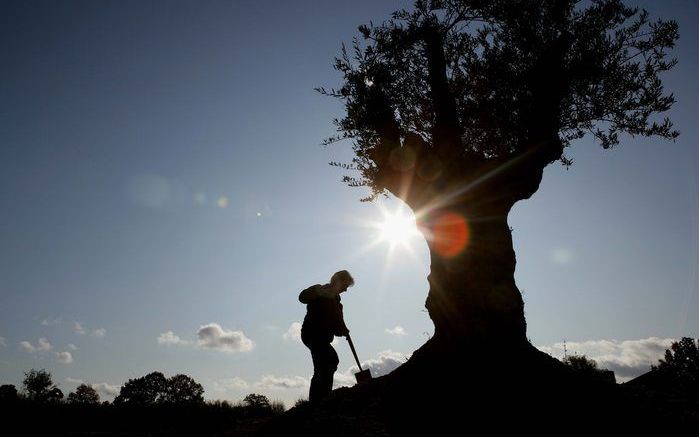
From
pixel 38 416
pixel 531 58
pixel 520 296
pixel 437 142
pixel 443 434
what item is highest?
pixel 531 58

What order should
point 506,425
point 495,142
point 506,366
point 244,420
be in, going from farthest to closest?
1. point 495,142
2. point 244,420
3. point 506,366
4. point 506,425

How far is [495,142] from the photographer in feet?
33.3

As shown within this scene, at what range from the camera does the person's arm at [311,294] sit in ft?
29.2

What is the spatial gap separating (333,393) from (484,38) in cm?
960

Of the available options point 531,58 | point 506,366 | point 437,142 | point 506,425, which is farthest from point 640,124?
point 506,425

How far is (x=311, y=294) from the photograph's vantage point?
29.2 feet

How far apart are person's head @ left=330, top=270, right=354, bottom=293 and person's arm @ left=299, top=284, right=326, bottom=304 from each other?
643 mm

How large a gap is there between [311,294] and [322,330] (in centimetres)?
83

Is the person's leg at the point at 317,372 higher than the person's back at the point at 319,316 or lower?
lower

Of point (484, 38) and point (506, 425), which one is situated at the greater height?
point (484, 38)

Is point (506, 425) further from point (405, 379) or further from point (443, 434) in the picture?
point (405, 379)

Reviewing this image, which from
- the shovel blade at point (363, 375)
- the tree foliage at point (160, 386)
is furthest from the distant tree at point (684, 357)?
the tree foliage at point (160, 386)

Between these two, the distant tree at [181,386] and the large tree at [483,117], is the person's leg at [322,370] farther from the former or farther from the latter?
the distant tree at [181,386]

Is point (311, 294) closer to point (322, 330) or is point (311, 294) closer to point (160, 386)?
point (322, 330)
